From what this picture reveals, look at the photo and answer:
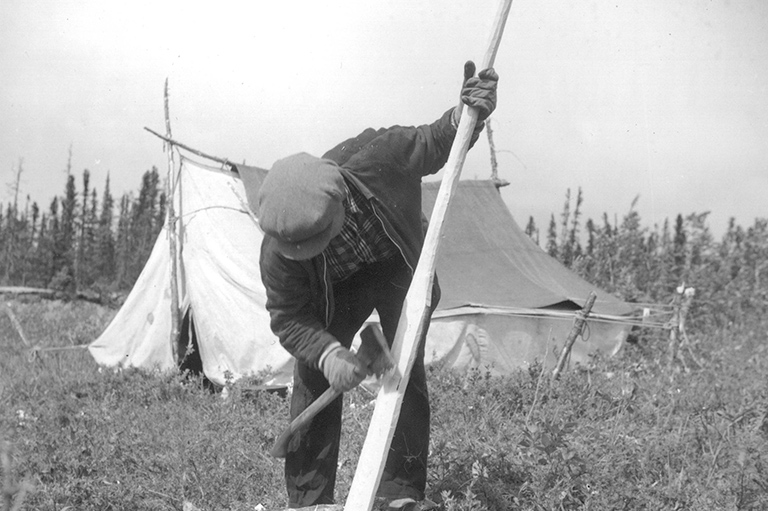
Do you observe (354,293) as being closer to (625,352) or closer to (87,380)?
(87,380)

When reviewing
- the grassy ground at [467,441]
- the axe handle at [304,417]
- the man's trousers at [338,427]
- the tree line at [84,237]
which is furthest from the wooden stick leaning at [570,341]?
the tree line at [84,237]

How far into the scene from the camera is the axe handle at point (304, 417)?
2469mm

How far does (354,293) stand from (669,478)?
5.98 ft

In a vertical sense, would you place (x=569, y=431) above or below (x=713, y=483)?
above

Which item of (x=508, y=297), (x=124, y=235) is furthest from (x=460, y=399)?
(x=124, y=235)

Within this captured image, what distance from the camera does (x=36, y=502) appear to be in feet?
10.6

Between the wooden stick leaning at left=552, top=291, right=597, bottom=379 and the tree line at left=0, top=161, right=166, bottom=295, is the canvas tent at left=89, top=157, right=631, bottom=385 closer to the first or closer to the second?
the wooden stick leaning at left=552, top=291, right=597, bottom=379

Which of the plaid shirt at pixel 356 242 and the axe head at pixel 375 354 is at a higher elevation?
the plaid shirt at pixel 356 242

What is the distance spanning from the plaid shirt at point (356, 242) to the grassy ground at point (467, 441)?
0.95 meters

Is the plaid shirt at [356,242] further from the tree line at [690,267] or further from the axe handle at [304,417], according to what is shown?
the tree line at [690,267]

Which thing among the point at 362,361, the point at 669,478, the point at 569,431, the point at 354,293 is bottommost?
the point at 669,478

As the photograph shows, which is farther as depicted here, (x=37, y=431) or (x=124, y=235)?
(x=124, y=235)

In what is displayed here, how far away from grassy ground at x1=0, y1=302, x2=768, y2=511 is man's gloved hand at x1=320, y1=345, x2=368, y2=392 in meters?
0.73

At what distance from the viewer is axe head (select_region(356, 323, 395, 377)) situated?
2301 mm
